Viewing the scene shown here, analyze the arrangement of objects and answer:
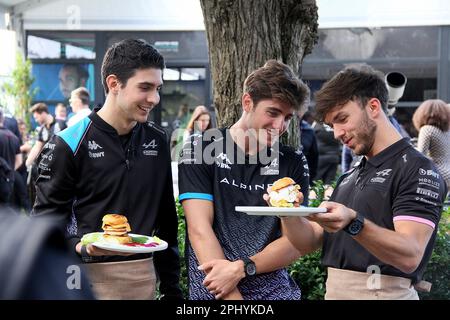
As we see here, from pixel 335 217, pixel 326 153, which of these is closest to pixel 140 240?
pixel 335 217

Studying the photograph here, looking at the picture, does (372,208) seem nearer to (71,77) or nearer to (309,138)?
(309,138)

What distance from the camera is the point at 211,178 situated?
120 inches

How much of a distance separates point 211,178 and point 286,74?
549 millimetres

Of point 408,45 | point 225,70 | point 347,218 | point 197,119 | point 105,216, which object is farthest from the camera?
point 408,45

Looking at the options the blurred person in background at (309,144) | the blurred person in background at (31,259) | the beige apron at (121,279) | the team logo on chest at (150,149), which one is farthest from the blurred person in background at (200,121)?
the blurred person in background at (31,259)

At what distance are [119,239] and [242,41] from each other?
210 cm

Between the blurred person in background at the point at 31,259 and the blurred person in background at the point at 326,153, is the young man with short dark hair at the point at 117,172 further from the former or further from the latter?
the blurred person in background at the point at 326,153

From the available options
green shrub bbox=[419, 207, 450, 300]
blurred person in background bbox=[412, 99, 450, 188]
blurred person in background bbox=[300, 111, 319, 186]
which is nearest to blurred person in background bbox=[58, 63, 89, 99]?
blurred person in background bbox=[300, 111, 319, 186]

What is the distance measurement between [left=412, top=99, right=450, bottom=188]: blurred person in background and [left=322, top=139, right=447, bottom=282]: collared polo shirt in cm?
448

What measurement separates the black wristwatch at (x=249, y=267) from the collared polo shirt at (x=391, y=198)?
0.29 meters

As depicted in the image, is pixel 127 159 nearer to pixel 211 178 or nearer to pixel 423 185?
pixel 211 178

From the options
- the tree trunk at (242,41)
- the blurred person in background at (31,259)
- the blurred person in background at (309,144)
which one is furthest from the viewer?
the blurred person in background at (309,144)

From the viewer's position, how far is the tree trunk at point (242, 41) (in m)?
4.50
